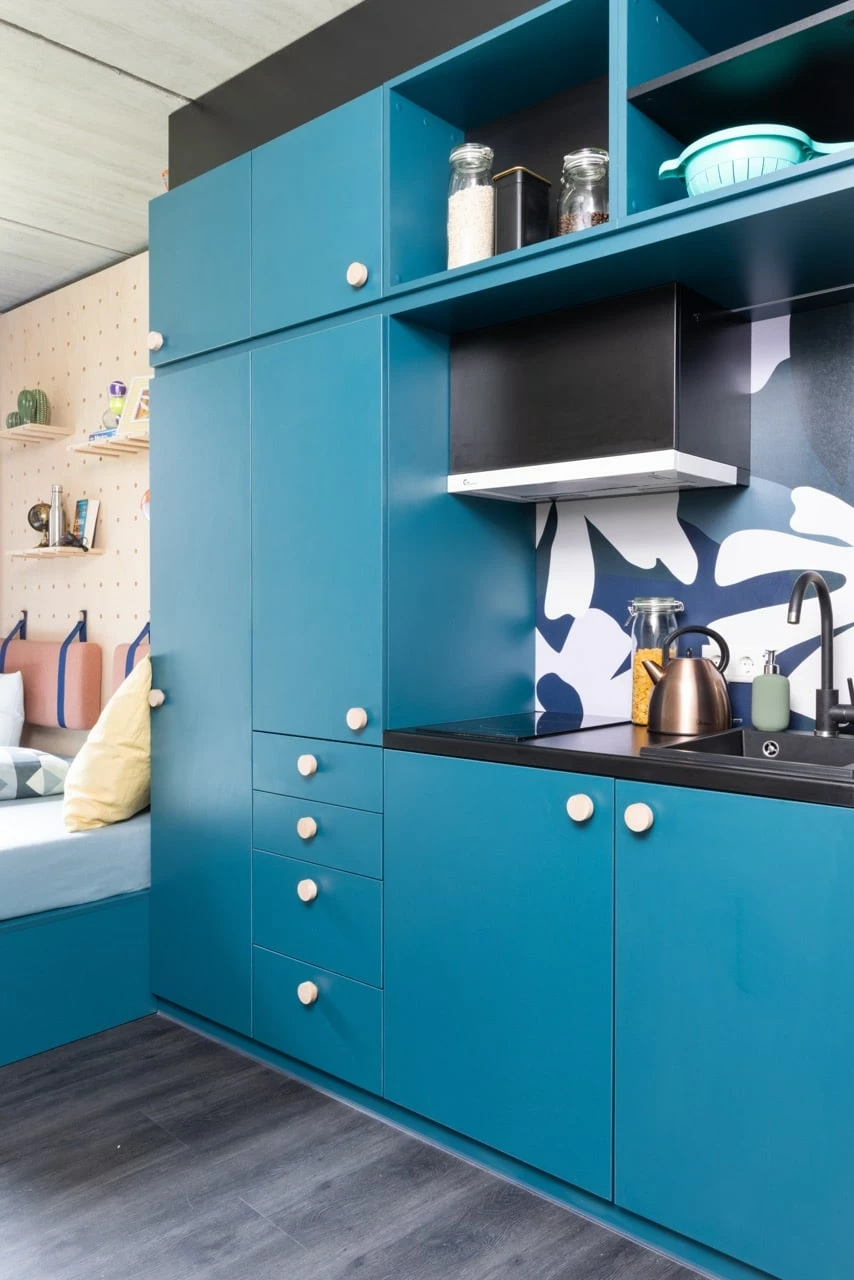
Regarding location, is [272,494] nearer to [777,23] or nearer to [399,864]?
[399,864]

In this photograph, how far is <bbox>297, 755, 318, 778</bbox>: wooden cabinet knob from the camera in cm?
226

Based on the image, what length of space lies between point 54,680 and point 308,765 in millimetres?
2211

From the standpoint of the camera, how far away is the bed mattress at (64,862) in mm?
2514

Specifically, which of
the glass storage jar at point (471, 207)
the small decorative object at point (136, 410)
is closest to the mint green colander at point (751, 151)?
the glass storage jar at point (471, 207)

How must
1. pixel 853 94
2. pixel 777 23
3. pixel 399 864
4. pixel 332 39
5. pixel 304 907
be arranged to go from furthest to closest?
1. pixel 332 39
2. pixel 304 907
3. pixel 399 864
4. pixel 777 23
5. pixel 853 94

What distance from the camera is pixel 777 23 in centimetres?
193

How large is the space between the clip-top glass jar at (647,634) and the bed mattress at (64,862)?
1.40 meters

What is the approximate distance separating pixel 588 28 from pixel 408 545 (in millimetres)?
1060

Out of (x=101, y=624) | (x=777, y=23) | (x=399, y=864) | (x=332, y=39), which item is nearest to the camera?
(x=777, y=23)

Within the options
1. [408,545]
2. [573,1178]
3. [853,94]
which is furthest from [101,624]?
[853,94]

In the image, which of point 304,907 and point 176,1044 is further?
point 176,1044

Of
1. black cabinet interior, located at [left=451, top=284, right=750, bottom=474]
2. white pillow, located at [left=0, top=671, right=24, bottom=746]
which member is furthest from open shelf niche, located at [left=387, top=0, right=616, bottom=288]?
white pillow, located at [left=0, top=671, right=24, bottom=746]

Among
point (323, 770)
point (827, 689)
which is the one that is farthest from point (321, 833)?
point (827, 689)

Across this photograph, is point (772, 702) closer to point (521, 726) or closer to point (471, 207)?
point (521, 726)
